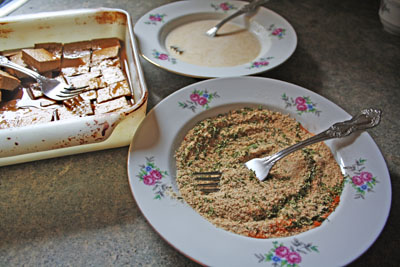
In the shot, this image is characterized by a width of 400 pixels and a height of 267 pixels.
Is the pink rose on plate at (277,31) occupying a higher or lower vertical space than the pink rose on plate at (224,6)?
lower

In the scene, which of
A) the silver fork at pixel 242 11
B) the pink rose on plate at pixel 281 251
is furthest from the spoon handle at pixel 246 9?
the pink rose on plate at pixel 281 251

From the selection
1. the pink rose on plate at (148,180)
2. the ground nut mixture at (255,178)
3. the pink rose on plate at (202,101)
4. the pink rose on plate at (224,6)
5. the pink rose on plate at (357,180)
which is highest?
the pink rose on plate at (224,6)

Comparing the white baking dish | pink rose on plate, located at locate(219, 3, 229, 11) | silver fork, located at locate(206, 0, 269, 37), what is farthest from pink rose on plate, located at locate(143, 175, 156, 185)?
pink rose on plate, located at locate(219, 3, 229, 11)

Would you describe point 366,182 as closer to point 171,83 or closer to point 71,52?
point 171,83

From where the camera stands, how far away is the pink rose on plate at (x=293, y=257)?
0.57 m

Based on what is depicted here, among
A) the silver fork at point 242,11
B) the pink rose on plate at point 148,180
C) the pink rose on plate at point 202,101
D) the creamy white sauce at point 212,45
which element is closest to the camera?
the pink rose on plate at point 148,180

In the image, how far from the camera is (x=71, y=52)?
3.37 ft

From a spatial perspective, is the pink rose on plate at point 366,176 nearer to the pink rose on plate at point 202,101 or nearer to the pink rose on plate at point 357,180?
the pink rose on plate at point 357,180

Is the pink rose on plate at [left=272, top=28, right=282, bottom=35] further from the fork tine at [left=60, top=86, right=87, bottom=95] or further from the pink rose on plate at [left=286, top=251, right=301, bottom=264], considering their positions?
the pink rose on plate at [left=286, top=251, right=301, bottom=264]

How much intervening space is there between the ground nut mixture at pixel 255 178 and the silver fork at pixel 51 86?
0.36 metres

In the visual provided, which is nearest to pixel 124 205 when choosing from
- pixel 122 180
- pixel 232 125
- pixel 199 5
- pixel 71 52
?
pixel 122 180

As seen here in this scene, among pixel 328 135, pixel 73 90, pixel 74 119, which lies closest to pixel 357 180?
pixel 328 135

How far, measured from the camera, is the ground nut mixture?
0.64m

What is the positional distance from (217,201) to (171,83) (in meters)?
0.49
